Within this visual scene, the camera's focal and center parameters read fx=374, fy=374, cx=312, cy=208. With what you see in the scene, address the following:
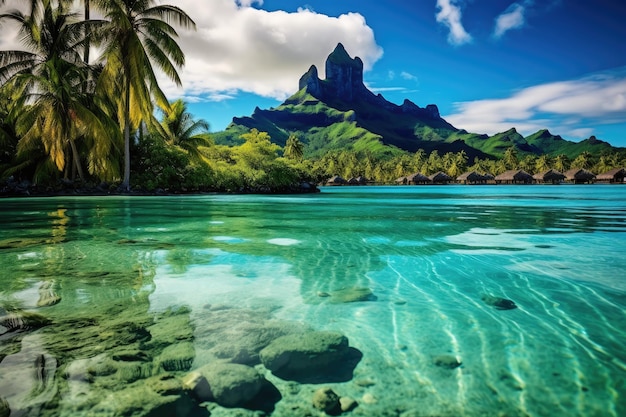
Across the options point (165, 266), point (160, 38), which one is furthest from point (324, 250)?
point (160, 38)

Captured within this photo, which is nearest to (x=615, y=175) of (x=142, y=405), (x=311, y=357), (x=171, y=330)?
(x=311, y=357)

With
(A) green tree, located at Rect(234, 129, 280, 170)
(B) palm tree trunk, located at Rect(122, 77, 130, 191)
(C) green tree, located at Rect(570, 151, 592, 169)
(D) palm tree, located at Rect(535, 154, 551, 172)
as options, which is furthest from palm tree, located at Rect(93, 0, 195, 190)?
(C) green tree, located at Rect(570, 151, 592, 169)

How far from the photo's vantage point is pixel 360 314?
274 centimetres

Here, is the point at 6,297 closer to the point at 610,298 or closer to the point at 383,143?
the point at 610,298

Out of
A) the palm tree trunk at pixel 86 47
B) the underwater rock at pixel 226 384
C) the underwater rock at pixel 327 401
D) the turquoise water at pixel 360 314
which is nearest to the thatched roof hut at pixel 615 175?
the turquoise water at pixel 360 314

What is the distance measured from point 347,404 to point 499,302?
6.25 feet

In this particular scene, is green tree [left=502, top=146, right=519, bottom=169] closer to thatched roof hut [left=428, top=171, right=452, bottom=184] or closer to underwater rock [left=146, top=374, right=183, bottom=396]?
thatched roof hut [left=428, top=171, right=452, bottom=184]

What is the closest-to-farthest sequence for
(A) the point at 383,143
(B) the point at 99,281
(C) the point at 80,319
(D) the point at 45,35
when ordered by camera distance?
(C) the point at 80,319 < (B) the point at 99,281 < (D) the point at 45,35 < (A) the point at 383,143

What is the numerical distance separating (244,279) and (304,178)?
106ft

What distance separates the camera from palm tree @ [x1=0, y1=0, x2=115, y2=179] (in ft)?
55.9

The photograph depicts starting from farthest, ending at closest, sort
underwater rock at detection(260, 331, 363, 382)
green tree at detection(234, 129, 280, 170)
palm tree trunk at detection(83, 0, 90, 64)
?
green tree at detection(234, 129, 280, 170) < palm tree trunk at detection(83, 0, 90, 64) < underwater rock at detection(260, 331, 363, 382)

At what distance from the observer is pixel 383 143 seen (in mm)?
152000

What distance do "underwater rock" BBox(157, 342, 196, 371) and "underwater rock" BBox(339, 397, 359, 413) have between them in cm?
79

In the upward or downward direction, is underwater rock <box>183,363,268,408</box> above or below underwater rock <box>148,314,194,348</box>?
above
